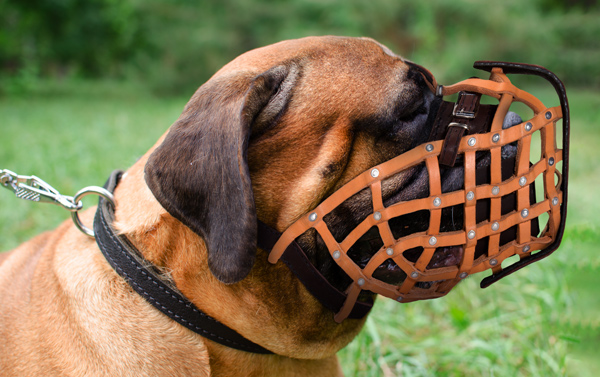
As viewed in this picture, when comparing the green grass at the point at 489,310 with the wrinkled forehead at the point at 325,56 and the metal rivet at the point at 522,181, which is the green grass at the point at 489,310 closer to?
the metal rivet at the point at 522,181

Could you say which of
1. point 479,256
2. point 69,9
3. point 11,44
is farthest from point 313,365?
point 69,9

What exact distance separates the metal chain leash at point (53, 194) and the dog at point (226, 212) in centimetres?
10

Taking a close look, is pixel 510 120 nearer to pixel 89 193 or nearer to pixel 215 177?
pixel 215 177

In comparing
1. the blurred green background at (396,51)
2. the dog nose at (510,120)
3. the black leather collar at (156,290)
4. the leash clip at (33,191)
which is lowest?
the blurred green background at (396,51)

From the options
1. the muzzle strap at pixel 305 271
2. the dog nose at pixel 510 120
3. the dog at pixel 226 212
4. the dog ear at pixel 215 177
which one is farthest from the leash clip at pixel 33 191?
the dog nose at pixel 510 120

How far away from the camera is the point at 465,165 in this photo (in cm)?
165

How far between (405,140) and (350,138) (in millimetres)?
210

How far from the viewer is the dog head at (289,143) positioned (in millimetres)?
1544

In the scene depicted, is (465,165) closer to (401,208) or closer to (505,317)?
(401,208)

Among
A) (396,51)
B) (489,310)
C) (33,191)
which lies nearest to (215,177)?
(33,191)

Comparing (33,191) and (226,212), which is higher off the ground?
(226,212)

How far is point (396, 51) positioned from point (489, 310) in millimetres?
11697

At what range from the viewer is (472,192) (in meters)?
1.65

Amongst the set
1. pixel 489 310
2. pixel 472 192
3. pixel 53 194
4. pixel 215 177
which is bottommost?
pixel 489 310
